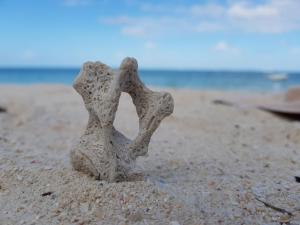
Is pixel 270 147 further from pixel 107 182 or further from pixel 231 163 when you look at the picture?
pixel 107 182

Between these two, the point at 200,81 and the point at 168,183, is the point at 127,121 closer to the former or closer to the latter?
the point at 168,183

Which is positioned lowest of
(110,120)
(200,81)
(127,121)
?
(200,81)

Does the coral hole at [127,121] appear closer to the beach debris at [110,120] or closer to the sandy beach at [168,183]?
the sandy beach at [168,183]

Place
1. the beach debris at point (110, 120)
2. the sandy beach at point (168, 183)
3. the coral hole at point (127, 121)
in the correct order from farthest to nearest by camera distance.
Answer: the coral hole at point (127, 121)
the beach debris at point (110, 120)
the sandy beach at point (168, 183)

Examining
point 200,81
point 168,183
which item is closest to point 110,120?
point 168,183

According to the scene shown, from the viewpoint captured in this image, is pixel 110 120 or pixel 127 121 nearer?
pixel 110 120

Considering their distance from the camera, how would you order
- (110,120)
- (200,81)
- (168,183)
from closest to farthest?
(110,120) < (168,183) < (200,81)

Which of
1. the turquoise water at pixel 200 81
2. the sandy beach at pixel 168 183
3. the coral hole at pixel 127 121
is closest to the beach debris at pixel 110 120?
the sandy beach at pixel 168 183
